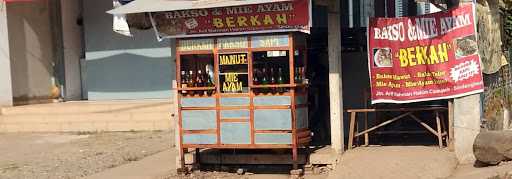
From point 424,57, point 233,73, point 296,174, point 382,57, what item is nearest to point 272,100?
point 233,73

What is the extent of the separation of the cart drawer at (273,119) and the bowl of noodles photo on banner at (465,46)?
8.03ft

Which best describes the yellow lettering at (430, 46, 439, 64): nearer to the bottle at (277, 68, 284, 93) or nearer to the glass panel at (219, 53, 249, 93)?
the bottle at (277, 68, 284, 93)

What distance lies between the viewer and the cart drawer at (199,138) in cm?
929

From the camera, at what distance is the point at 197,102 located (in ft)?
30.7

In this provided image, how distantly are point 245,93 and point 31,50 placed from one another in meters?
10.6

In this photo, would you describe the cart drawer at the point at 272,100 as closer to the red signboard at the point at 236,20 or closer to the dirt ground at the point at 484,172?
the red signboard at the point at 236,20

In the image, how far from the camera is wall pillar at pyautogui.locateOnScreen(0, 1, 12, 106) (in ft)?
54.6

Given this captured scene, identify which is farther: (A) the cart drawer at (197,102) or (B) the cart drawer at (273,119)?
(A) the cart drawer at (197,102)

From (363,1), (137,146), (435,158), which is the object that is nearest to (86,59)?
(137,146)

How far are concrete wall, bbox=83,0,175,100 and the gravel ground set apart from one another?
9.70ft

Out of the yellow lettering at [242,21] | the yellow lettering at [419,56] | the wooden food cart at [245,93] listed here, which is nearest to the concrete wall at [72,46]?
the wooden food cart at [245,93]

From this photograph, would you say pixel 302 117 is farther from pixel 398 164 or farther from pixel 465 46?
pixel 465 46

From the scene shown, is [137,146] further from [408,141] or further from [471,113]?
[471,113]

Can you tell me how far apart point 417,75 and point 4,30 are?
11697mm
